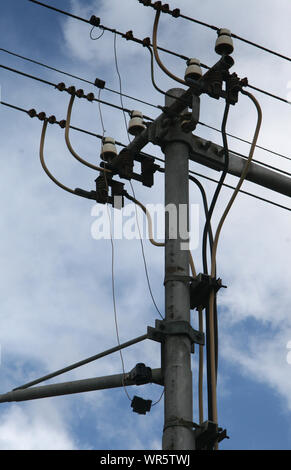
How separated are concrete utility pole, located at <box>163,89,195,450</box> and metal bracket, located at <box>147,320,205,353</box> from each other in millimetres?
44

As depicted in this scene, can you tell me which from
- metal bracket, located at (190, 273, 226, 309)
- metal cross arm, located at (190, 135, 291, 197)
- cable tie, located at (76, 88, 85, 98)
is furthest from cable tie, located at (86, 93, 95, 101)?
metal bracket, located at (190, 273, 226, 309)

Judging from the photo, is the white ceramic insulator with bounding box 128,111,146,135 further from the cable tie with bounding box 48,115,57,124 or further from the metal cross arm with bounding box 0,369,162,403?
the metal cross arm with bounding box 0,369,162,403

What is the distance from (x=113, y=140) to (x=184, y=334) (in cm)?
290

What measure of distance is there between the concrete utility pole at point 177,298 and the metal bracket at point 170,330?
0.14 feet

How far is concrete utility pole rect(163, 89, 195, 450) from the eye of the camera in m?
7.44

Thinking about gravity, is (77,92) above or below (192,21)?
below

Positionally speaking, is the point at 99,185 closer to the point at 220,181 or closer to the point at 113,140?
the point at 113,140

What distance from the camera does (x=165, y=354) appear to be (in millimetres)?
7883

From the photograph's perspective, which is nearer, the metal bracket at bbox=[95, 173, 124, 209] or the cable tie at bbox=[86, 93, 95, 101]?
the metal bracket at bbox=[95, 173, 124, 209]

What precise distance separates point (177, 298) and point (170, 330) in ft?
1.24
